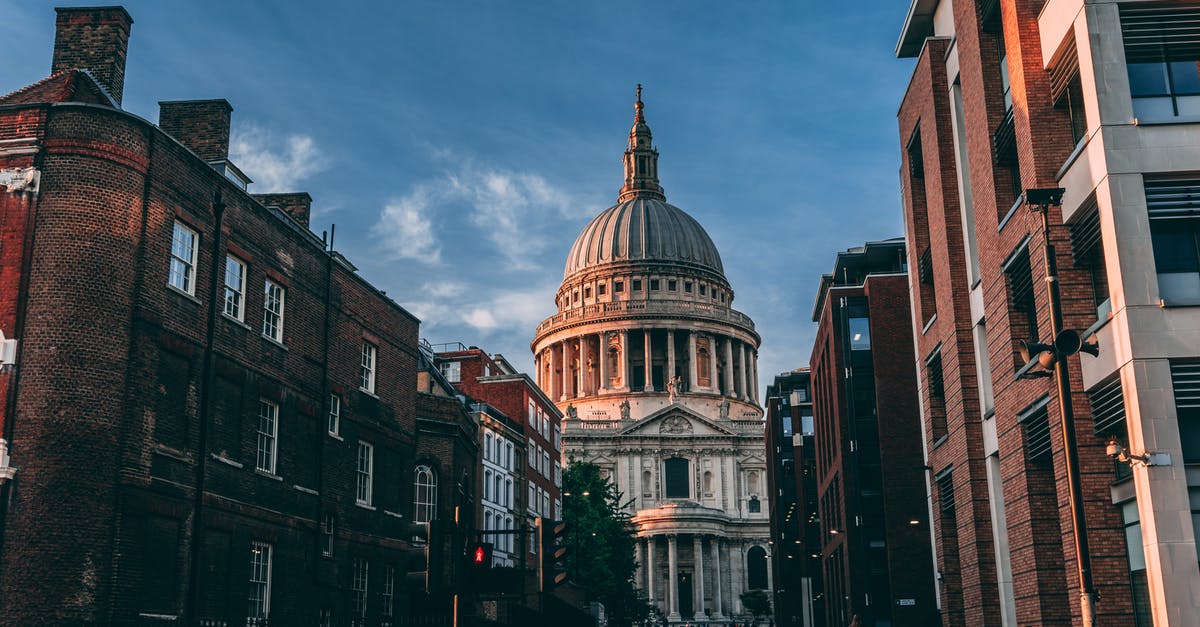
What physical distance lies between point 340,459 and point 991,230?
2039 cm

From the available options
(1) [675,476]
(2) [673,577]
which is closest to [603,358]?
(1) [675,476]

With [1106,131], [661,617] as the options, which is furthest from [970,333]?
[661,617]

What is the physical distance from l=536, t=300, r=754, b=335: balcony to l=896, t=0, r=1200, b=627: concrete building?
390 feet

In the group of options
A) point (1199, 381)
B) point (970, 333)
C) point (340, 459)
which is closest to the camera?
point (1199, 381)

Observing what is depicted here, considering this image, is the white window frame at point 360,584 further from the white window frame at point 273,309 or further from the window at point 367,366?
the white window frame at point 273,309

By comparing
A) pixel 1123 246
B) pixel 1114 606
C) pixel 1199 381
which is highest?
pixel 1123 246

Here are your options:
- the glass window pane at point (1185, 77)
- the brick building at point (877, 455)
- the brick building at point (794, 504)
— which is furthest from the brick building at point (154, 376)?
the brick building at point (794, 504)

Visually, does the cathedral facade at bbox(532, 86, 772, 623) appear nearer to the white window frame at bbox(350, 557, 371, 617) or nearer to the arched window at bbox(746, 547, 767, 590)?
the arched window at bbox(746, 547, 767, 590)

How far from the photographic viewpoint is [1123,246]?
2378 cm

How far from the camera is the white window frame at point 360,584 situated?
39438 millimetres

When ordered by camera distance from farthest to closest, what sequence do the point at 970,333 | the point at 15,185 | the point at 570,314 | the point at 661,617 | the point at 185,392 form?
the point at 570,314, the point at 661,617, the point at 970,333, the point at 185,392, the point at 15,185

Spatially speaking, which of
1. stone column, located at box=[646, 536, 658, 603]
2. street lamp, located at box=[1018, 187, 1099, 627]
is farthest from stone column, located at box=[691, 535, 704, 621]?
street lamp, located at box=[1018, 187, 1099, 627]

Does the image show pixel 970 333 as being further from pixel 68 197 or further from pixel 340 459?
pixel 68 197

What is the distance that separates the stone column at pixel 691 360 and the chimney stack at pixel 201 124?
4678 inches
